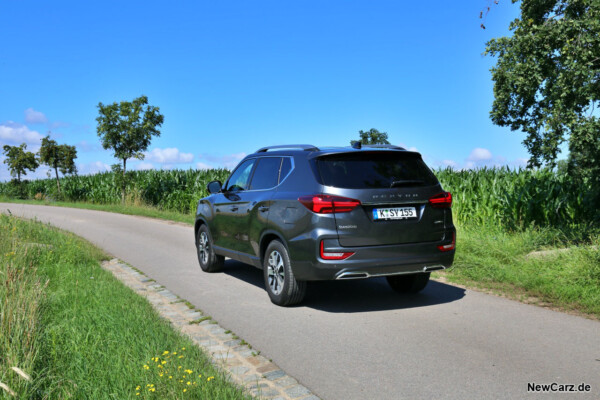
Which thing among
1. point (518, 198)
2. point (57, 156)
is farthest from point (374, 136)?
point (518, 198)

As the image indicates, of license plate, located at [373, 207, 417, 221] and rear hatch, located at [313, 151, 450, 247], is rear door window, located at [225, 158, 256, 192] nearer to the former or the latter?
rear hatch, located at [313, 151, 450, 247]

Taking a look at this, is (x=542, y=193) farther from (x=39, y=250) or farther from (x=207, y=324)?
(x=39, y=250)

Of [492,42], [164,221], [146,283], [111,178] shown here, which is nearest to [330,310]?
[146,283]

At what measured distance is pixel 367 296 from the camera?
7289mm

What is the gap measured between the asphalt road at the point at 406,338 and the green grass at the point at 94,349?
0.86 metres

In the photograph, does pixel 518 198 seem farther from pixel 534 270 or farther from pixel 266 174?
pixel 266 174

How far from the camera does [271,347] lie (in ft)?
16.9

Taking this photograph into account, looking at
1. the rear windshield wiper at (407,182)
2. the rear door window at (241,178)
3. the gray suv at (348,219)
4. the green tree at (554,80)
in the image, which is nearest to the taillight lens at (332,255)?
the gray suv at (348,219)

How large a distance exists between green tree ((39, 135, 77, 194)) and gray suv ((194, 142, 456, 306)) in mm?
47132

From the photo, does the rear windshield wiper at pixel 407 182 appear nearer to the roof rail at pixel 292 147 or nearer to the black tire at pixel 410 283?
the roof rail at pixel 292 147

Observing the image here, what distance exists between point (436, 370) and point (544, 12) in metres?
9.73

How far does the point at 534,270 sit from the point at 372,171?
3853mm

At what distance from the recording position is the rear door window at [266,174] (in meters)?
7.24

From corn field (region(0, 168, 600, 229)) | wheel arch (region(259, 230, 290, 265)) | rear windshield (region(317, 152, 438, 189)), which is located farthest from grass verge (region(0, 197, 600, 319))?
wheel arch (region(259, 230, 290, 265))
